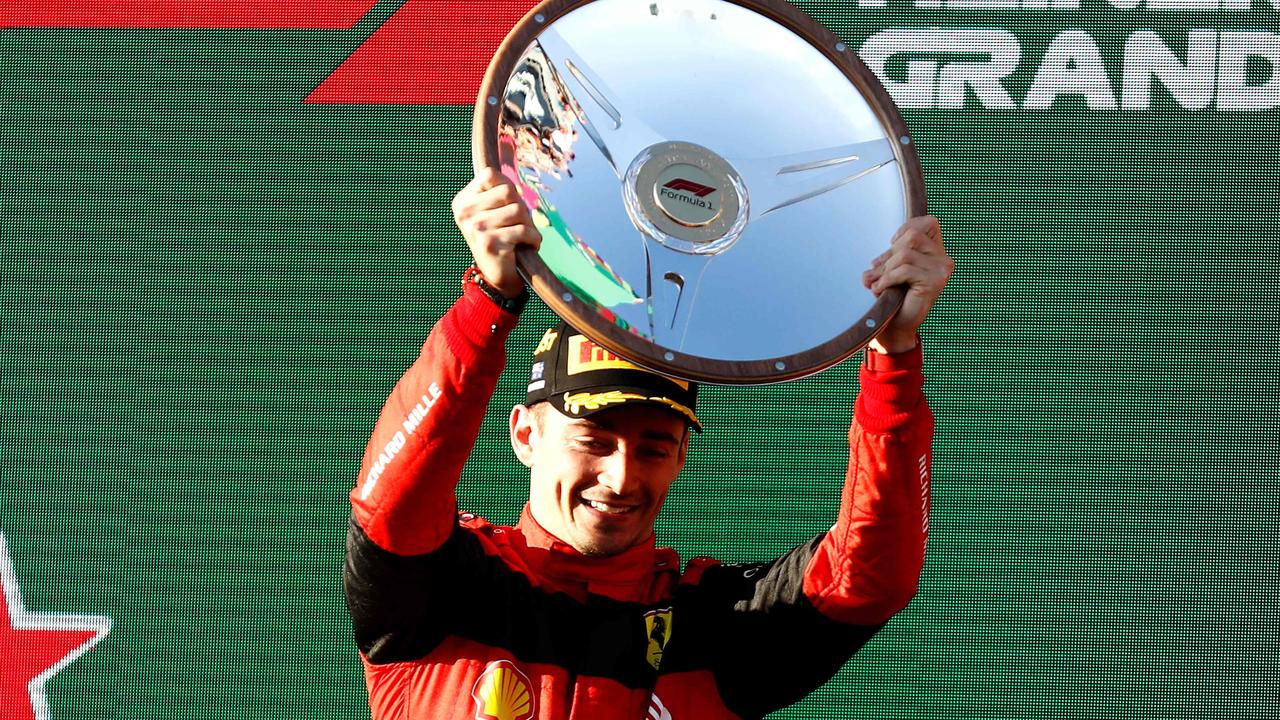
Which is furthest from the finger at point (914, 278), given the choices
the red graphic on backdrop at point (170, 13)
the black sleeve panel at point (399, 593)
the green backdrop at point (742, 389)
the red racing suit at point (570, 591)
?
the red graphic on backdrop at point (170, 13)

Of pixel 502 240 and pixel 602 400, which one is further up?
pixel 502 240

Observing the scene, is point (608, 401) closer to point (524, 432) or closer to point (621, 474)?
point (621, 474)

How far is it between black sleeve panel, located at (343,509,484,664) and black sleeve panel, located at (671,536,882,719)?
28 centimetres

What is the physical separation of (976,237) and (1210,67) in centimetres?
49

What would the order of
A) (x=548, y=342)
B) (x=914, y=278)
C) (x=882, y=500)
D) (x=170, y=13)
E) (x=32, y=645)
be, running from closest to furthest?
(x=914, y=278), (x=882, y=500), (x=548, y=342), (x=32, y=645), (x=170, y=13)

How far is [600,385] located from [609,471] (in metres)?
0.10

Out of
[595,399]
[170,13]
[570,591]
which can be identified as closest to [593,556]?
[570,591]

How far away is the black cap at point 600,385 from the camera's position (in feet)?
6.00

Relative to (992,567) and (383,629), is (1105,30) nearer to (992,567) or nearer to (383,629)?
(992,567)

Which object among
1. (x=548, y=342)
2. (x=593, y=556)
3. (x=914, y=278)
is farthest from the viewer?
(x=548, y=342)

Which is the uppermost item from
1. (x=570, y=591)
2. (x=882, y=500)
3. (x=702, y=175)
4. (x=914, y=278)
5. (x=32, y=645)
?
(x=702, y=175)

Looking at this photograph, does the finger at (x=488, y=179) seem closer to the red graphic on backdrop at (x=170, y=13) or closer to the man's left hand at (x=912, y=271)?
the man's left hand at (x=912, y=271)

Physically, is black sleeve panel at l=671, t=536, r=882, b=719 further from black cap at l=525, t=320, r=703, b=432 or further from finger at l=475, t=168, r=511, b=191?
finger at l=475, t=168, r=511, b=191

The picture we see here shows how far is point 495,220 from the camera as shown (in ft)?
5.01
